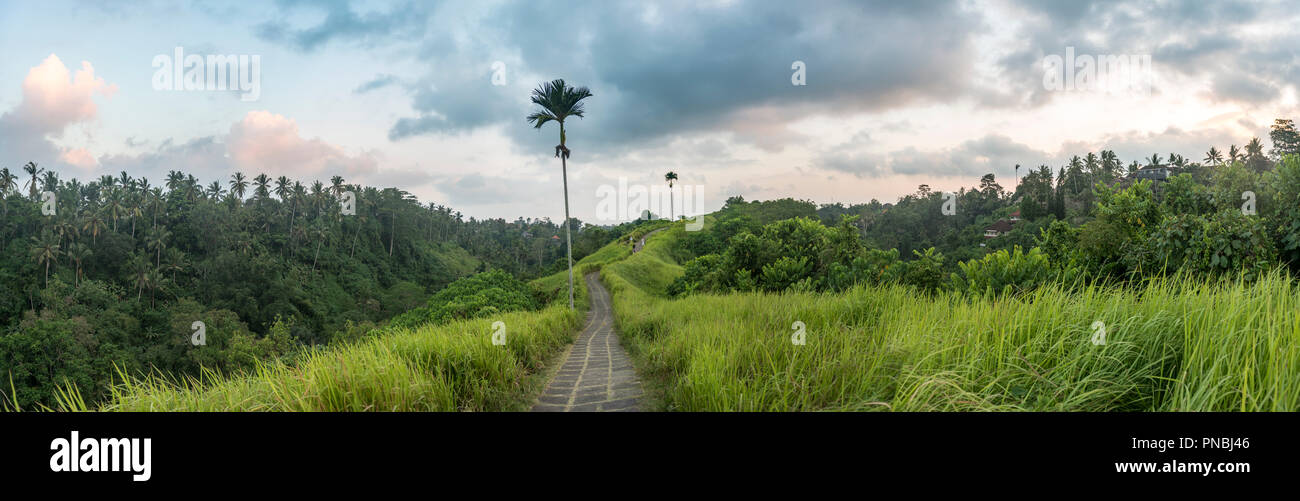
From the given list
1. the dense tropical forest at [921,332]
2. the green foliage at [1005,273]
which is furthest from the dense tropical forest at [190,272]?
the green foliage at [1005,273]

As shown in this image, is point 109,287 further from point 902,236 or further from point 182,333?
point 902,236

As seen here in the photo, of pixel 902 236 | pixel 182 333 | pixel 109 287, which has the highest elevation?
pixel 902 236

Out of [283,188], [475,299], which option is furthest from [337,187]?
[475,299]

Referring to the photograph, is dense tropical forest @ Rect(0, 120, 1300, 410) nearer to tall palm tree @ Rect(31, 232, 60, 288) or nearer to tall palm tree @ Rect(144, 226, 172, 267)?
tall palm tree @ Rect(31, 232, 60, 288)

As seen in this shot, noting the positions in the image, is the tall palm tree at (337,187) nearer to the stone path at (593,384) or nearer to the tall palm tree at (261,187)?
the tall palm tree at (261,187)

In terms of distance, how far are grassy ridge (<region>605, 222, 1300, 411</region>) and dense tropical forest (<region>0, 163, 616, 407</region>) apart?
18757 millimetres

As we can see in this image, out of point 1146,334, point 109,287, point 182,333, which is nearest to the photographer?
point 1146,334

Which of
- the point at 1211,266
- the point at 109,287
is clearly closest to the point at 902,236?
the point at 1211,266

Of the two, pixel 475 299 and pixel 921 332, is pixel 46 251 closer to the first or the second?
pixel 475 299

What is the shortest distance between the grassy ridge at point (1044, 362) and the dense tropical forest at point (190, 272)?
18.8 metres
